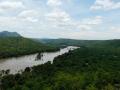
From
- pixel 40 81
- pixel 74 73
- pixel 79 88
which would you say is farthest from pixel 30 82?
pixel 74 73

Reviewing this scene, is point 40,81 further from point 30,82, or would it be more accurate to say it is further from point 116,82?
point 116,82

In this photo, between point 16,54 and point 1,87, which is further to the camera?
point 16,54

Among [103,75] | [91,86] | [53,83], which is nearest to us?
[91,86]

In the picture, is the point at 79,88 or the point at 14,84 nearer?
the point at 79,88

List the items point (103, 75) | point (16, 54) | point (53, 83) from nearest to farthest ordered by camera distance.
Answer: point (53, 83) < point (103, 75) < point (16, 54)

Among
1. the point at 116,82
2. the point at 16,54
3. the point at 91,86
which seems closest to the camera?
the point at 91,86

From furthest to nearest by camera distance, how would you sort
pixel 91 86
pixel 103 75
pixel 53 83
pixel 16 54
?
1. pixel 16 54
2. pixel 103 75
3. pixel 53 83
4. pixel 91 86

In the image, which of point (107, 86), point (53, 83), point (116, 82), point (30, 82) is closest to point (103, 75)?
point (116, 82)

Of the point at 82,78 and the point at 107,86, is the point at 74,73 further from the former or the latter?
the point at 107,86
